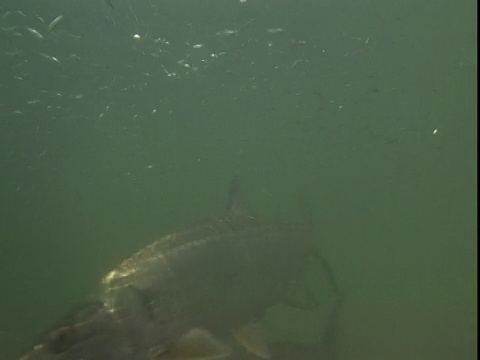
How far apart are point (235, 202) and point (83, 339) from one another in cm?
169

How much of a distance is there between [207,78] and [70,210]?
528 cm

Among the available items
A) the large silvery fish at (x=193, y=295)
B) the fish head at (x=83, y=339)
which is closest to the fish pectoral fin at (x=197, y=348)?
the large silvery fish at (x=193, y=295)

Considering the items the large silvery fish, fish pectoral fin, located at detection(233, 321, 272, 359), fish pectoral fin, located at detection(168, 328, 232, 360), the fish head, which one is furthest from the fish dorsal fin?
the fish head

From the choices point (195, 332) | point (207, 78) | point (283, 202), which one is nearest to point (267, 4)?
point (207, 78)

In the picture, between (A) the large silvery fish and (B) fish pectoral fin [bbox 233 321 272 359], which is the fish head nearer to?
(A) the large silvery fish

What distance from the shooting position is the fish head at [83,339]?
7.88ft

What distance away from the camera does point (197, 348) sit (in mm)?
2797

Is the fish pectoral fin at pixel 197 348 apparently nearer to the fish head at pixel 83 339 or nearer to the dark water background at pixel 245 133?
A: the fish head at pixel 83 339

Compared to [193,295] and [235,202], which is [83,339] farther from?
[235,202]

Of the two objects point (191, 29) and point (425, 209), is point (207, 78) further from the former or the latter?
point (425, 209)

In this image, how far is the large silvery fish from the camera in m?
2.54

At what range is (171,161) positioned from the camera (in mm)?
12438

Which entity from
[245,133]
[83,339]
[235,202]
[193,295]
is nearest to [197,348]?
[193,295]

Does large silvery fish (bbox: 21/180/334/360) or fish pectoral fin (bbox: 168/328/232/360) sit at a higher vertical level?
large silvery fish (bbox: 21/180/334/360)
